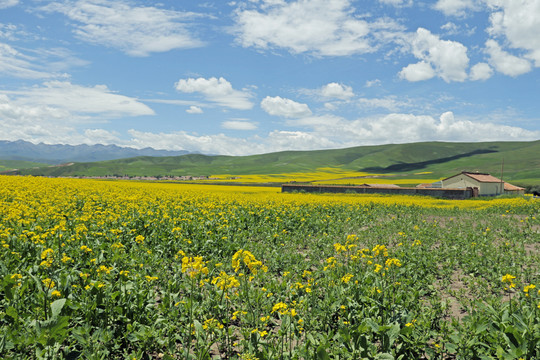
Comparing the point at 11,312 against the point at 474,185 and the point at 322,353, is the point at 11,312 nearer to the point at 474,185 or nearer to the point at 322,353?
the point at 322,353

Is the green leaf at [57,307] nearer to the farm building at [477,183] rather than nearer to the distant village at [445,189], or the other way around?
the distant village at [445,189]

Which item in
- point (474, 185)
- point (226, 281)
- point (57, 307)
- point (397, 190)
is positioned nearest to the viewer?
point (57, 307)

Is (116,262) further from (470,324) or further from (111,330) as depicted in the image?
(470,324)

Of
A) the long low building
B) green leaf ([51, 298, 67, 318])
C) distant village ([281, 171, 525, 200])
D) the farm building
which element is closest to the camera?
green leaf ([51, 298, 67, 318])

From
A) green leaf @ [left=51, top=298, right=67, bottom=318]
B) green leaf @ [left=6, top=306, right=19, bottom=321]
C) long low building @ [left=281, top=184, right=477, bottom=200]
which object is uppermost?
green leaf @ [left=51, top=298, right=67, bottom=318]

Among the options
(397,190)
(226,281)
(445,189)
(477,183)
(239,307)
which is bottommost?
(239,307)

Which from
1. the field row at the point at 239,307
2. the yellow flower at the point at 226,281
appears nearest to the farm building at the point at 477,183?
the field row at the point at 239,307

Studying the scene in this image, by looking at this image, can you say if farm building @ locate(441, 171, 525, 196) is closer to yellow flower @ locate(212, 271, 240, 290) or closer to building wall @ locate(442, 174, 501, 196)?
building wall @ locate(442, 174, 501, 196)

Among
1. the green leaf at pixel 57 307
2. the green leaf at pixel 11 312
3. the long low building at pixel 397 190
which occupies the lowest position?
the long low building at pixel 397 190

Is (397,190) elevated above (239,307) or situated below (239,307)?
above

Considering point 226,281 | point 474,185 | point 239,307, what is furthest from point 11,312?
point 474,185

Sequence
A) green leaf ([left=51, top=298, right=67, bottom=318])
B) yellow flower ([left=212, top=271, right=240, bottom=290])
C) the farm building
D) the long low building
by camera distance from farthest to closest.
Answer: the farm building, the long low building, yellow flower ([left=212, top=271, right=240, bottom=290]), green leaf ([left=51, top=298, right=67, bottom=318])

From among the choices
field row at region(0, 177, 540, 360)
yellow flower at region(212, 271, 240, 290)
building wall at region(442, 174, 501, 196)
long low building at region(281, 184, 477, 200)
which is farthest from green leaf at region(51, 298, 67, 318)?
building wall at region(442, 174, 501, 196)

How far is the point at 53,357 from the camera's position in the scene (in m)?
4.76
